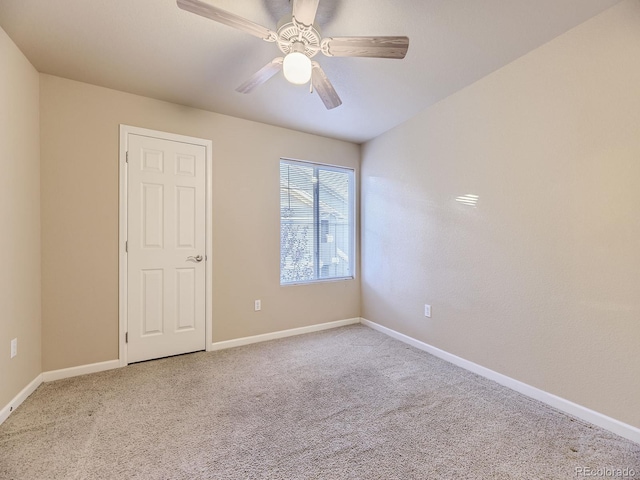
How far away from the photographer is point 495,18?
1.98 meters

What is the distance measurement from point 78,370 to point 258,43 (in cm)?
298

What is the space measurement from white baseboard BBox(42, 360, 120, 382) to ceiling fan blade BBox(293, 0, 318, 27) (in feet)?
9.92

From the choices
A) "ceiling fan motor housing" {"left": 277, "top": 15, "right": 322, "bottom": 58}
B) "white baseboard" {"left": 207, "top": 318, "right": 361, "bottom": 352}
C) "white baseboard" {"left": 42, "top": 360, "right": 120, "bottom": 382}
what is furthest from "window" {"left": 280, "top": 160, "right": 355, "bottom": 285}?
"ceiling fan motor housing" {"left": 277, "top": 15, "right": 322, "bottom": 58}

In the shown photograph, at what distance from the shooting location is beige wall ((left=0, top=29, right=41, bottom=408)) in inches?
77.7

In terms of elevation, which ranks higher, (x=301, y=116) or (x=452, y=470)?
(x=301, y=116)

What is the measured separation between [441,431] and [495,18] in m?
2.62

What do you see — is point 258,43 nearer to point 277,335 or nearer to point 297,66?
point 297,66

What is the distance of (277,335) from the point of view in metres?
3.58

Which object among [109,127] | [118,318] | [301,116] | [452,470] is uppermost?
[301,116]

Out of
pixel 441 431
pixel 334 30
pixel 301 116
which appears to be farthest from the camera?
pixel 301 116

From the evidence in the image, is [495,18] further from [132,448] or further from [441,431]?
[132,448]

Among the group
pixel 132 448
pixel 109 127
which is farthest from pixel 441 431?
pixel 109 127

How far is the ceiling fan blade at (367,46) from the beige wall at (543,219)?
130 centimetres

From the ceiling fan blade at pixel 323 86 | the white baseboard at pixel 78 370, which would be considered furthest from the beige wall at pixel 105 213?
the ceiling fan blade at pixel 323 86
